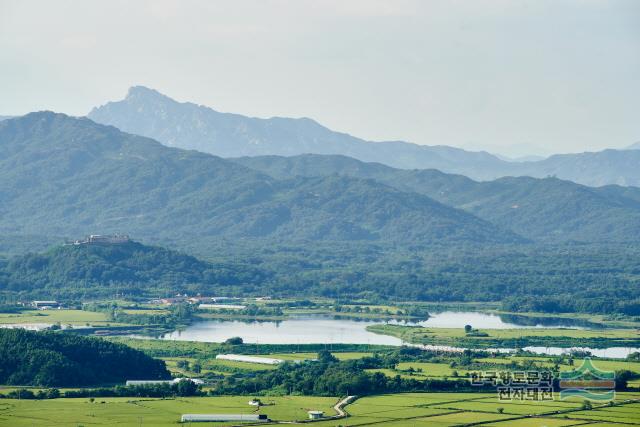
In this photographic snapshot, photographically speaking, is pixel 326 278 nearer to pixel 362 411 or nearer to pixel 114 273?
pixel 114 273

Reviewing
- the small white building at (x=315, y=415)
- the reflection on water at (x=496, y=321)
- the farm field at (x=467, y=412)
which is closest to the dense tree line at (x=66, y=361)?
the farm field at (x=467, y=412)

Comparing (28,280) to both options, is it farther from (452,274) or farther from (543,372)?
(543,372)

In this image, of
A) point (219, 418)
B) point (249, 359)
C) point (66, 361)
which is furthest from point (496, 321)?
point (219, 418)

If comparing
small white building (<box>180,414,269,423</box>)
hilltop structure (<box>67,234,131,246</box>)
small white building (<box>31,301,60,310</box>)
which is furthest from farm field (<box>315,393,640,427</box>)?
hilltop structure (<box>67,234,131,246</box>)

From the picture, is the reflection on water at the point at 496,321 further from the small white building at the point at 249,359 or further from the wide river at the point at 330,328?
the small white building at the point at 249,359

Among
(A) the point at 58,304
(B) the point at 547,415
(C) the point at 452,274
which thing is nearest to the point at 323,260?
(C) the point at 452,274
